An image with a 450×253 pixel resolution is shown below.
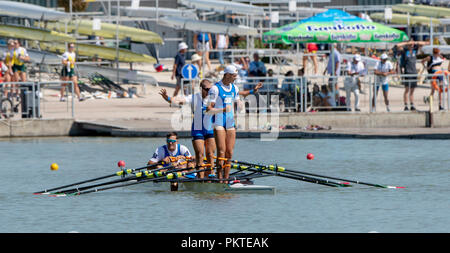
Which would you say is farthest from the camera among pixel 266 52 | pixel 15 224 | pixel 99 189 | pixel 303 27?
pixel 266 52

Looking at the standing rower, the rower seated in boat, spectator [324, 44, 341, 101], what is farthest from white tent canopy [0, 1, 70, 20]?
the standing rower

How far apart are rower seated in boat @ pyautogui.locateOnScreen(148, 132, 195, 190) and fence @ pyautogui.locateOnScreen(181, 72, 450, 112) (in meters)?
9.16

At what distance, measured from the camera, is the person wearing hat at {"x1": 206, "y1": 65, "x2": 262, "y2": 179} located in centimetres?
1802

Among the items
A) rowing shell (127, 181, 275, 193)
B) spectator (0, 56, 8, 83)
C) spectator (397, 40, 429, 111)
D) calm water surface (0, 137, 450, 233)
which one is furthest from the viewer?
spectator (0, 56, 8, 83)

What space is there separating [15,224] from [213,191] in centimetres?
387

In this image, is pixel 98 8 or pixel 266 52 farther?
pixel 98 8

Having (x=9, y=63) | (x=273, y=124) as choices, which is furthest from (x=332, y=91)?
(x=9, y=63)

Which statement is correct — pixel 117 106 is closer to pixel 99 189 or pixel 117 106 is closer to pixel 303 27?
pixel 303 27

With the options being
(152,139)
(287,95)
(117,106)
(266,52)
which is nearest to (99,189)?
(152,139)

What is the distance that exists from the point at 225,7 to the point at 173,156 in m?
21.6

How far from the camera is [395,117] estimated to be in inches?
1135

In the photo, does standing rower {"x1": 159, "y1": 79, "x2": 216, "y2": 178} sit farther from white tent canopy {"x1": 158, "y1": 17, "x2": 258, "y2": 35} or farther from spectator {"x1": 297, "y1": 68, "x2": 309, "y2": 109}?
white tent canopy {"x1": 158, "y1": 17, "x2": 258, "y2": 35}

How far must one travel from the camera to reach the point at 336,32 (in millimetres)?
30406

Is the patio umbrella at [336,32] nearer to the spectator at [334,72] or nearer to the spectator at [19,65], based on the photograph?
the spectator at [334,72]
